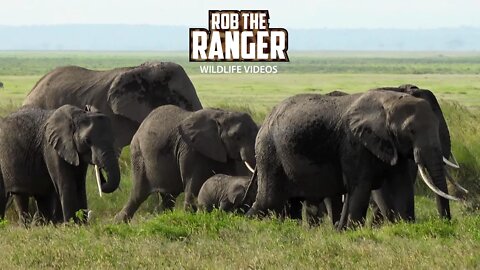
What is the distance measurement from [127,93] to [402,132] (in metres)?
8.76

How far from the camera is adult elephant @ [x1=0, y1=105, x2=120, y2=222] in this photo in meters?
14.7

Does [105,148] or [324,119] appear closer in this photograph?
[324,119]

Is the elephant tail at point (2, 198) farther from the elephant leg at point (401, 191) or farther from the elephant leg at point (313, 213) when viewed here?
the elephant leg at point (401, 191)

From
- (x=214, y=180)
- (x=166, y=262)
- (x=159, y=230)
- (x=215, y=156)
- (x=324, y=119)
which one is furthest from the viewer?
(x=215, y=156)

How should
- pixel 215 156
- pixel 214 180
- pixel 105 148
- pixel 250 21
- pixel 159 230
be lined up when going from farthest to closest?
pixel 250 21 < pixel 215 156 < pixel 214 180 < pixel 105 148 < pixel 159 230

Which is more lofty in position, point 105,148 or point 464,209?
point 105,148

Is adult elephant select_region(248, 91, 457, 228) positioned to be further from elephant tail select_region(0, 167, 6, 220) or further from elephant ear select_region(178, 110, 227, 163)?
elephant tail select_region(0, 167, 6, 220)

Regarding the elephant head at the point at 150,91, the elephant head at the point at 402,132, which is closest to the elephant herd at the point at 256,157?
the elephant head at the point at 402,132

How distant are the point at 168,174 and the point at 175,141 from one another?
43cm

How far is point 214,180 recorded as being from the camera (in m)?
15.6

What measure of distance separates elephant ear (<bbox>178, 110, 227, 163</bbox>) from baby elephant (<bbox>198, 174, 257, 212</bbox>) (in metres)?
1.08

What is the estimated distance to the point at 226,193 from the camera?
15.3m

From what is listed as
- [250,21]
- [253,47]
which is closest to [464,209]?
[250,21]

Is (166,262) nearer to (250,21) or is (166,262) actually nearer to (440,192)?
(440,192)
